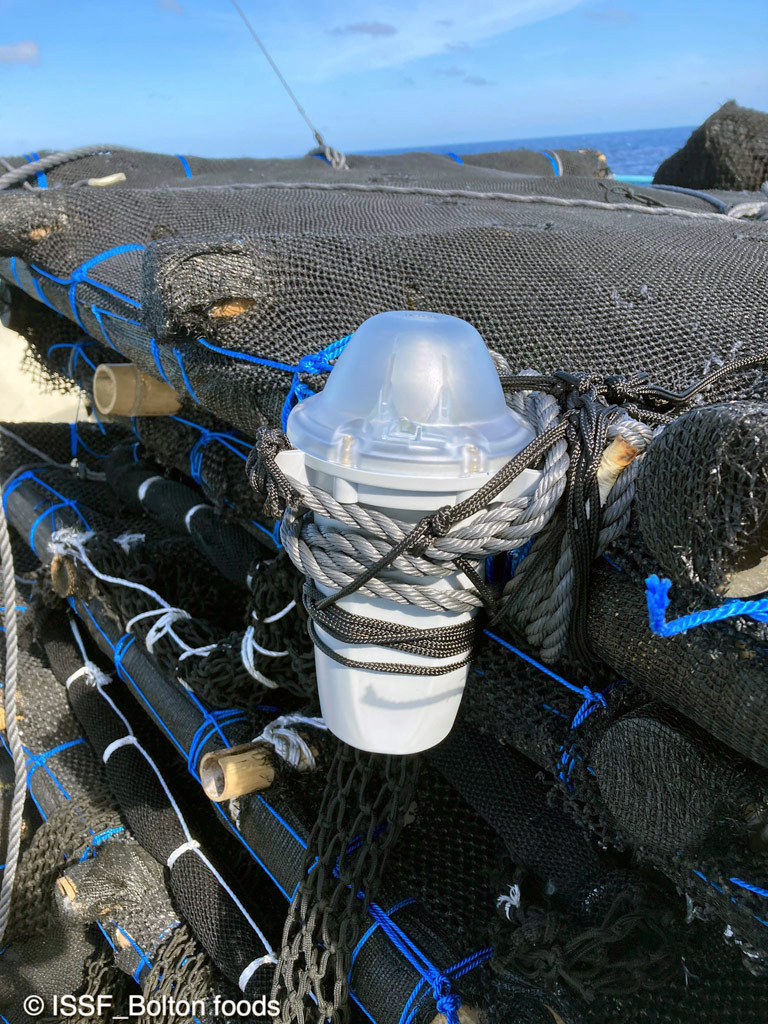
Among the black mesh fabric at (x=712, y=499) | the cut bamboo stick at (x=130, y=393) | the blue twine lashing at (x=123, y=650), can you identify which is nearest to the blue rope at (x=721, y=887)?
the black mesh fabric at (x=712, y=499)

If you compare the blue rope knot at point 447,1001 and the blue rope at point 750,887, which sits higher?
the blue rope at point 750,887

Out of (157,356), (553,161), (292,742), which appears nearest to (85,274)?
(157,356)

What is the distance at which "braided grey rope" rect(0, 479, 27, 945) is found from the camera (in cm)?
215

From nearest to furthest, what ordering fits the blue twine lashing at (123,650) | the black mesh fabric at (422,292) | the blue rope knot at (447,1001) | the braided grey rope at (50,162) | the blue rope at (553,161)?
1. the blue rope knot at (447,1001)
2. the black mesh fabric at (422,292)
3. the blue twine lashing at (123,650)
4. the braided grey rope at (50,162)
5. the blue rope at (553,161)

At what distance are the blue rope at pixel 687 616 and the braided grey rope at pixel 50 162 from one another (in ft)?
9.59

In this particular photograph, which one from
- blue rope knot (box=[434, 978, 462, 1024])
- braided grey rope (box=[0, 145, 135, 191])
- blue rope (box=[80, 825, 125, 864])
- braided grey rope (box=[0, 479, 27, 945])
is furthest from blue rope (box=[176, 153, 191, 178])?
blue rope knot (box=[434, 978, 462, 1024])

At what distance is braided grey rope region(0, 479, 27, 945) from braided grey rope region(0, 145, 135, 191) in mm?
1483

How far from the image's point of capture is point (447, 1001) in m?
1.34

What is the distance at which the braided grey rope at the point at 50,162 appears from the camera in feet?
9.60

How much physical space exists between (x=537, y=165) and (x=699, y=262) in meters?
3.40

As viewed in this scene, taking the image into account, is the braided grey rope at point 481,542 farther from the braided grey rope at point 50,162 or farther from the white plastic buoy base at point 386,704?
the braided grey rope at point 50,162

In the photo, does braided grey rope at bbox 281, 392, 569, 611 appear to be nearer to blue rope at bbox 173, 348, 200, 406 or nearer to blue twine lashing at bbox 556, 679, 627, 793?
blue twine lashing at bbox 556, 679, 627, 793

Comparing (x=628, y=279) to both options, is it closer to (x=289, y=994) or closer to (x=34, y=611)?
(x=289, y=994)

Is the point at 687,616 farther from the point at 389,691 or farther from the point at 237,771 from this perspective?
the point at 237,771
